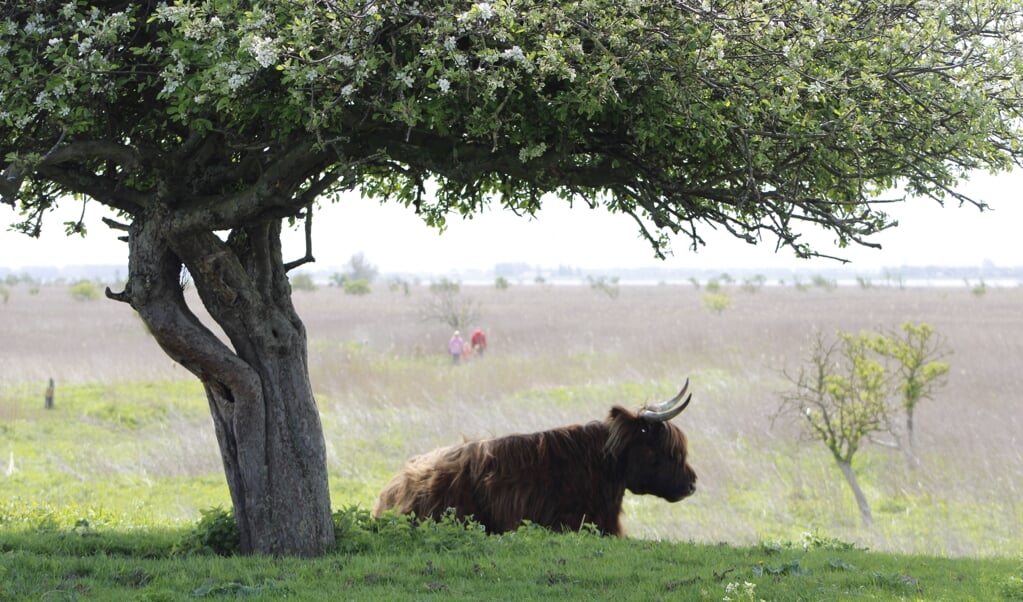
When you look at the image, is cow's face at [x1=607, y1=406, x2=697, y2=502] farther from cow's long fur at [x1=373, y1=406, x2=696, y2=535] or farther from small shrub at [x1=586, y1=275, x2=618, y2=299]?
small shrub at [x1=586, y1=275, x2=618, y2=299]

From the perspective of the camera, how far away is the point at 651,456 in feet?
39.9

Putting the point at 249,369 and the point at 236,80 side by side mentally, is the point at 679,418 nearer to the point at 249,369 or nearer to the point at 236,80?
the point at 249,369

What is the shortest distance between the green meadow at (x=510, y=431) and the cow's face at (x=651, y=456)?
0.69m

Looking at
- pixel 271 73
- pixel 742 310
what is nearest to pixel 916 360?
pixel 271 73

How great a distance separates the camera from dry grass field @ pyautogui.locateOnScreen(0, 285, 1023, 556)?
2056 cm

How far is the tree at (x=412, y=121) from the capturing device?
7.49 m

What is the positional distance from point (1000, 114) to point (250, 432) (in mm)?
7849

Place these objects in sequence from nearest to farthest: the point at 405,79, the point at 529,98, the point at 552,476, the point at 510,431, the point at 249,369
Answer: the point at 405,79, the point at 529,98, the point at 249,369, the point at 552,476, the point at 510,431

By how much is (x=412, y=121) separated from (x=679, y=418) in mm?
21291

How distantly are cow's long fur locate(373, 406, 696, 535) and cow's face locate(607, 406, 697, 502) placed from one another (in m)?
0.01

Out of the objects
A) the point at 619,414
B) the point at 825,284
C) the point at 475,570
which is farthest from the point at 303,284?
the point at 475,570

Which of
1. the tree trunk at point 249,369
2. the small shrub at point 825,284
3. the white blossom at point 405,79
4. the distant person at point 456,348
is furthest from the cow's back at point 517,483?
the small shrub at point 825,284

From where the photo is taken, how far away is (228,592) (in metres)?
8.16

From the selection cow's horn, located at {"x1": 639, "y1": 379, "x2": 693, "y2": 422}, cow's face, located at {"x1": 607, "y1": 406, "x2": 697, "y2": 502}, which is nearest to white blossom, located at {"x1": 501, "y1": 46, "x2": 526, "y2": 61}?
cow's horn, located at {"x1": 639, "y1": 379, "x2": 693, "y2": 422}
